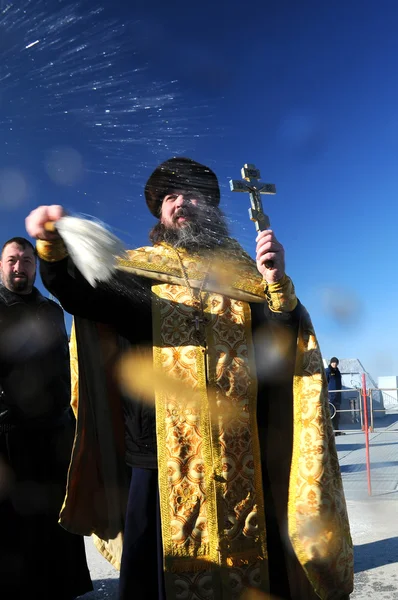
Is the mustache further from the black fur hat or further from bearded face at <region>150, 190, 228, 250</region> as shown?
the black fur hat

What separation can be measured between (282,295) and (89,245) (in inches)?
26.7

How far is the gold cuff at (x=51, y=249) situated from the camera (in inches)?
71.5

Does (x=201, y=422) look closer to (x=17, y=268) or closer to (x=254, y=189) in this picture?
(x=254, y=189)

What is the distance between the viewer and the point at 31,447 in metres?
3.42

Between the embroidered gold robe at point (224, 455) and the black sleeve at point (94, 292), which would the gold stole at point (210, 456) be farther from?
the black sleeve at point (94, 292)

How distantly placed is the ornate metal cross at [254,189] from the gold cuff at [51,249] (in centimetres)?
63

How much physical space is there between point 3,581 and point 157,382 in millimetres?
1993

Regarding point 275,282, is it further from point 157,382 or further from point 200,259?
point 157,382

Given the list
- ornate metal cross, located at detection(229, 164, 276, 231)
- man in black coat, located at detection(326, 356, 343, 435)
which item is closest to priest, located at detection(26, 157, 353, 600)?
ornate metal cross, located at detection(229, 164, 276, 231)

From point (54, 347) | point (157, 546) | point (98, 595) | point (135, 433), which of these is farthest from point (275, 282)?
point (98, 595)

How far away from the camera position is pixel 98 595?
3584 mm

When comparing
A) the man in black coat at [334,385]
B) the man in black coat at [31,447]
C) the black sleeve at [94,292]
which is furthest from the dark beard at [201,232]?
the man in black coat at [334,385]

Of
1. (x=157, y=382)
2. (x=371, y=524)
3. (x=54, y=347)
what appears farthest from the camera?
(x=371, y=524)

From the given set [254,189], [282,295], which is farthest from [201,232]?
[282,295]
